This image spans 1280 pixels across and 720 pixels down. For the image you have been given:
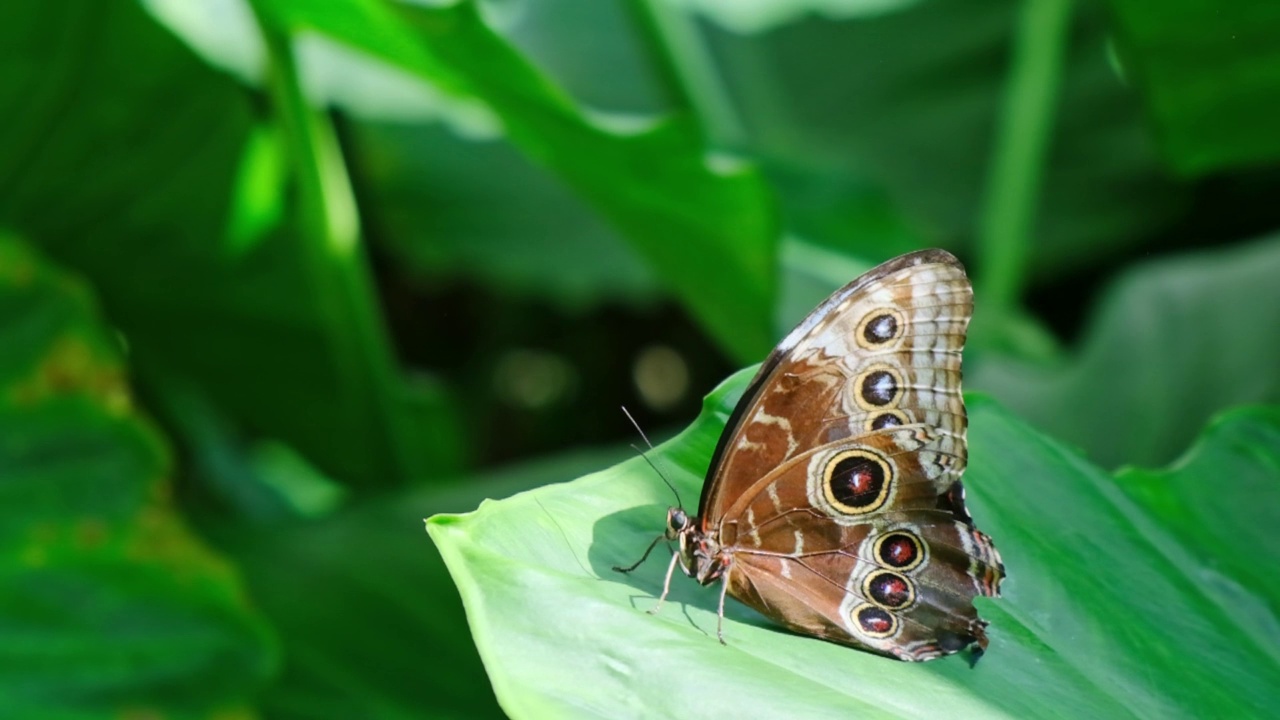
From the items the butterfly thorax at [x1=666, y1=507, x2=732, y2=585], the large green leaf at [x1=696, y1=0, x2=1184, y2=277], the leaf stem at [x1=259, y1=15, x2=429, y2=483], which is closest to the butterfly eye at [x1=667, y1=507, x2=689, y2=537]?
the butterfly thorax at [x1=666, y1=507, x2=732, y2=585]

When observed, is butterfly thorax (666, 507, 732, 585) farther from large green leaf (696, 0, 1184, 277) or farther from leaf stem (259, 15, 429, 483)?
large green leaf (696, 0, 1184, 277)

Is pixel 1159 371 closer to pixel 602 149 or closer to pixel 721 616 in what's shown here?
pixel 602 149

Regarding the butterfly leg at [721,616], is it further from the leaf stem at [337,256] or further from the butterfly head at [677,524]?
the leaf stem at [337,256]

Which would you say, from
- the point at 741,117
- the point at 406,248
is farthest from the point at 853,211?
the point at 406,248

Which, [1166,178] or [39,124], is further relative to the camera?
[1166,178]

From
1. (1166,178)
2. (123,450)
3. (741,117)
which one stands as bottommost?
(123,450)

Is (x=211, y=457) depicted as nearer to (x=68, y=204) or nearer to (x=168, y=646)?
(x=68, y=204)
